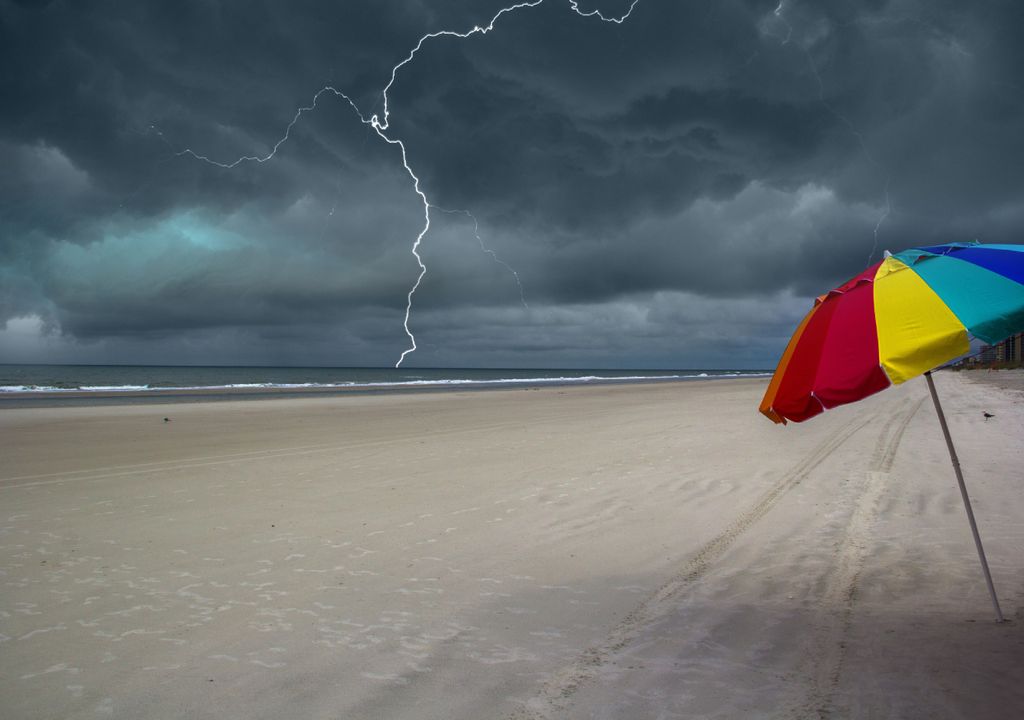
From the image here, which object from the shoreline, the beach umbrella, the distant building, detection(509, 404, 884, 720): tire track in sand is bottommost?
detection(509, 404, 884, 720): tire track in sand

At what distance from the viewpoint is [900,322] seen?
3.39 m

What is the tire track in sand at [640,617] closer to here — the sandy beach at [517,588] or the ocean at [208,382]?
the sandy beach at [517,588]

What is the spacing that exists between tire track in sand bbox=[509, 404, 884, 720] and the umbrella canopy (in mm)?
1627

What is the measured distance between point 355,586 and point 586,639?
1.96 meters

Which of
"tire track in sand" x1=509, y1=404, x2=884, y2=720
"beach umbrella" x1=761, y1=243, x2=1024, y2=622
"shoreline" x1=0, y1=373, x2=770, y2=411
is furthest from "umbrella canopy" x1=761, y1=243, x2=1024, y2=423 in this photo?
"shoreline" x1=0, y1=373, x2=770, y2=411

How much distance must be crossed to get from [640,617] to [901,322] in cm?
245

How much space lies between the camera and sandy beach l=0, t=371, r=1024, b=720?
338 cm

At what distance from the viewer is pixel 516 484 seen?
8.99m

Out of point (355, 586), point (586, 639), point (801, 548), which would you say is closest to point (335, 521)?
point (355, 586)

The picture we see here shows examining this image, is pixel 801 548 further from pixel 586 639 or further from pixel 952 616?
pixel 586 639

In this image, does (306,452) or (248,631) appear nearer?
(248,631)

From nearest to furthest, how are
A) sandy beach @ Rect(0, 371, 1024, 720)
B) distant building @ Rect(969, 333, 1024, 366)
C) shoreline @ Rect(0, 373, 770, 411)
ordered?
sandy beach @ Rect(0, 371, 1024, 720) < shoreline @ Rect(0, 373, 770, 411) < distant building @ Rect(969, 333, 1024, 366)

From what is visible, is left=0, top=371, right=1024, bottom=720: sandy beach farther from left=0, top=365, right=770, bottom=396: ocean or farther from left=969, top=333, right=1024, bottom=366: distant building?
left=969, top=333, right=1024, bottom=366: distant building

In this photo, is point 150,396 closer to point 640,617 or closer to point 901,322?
point 640,617
